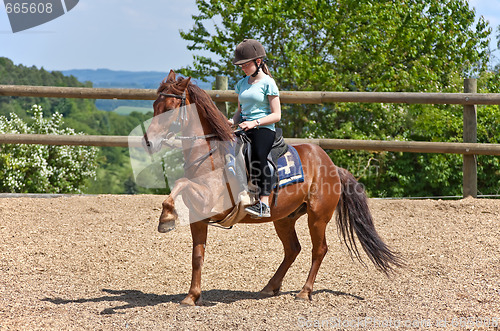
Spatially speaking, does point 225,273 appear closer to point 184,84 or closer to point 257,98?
point 257,98

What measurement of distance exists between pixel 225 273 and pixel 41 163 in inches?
428

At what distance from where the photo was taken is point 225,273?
6000 mm

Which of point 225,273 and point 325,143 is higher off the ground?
point 325,143

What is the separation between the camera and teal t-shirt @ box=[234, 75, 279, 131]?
4750mm

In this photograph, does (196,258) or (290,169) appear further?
(290,169)

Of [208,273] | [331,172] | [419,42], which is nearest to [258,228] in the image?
[208,273]

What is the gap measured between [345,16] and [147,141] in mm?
11661

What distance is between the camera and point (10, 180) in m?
14.3

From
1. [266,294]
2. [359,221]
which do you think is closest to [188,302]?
[266,294]

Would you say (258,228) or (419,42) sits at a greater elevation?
(419,42)

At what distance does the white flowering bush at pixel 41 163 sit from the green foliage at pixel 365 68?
4891mm

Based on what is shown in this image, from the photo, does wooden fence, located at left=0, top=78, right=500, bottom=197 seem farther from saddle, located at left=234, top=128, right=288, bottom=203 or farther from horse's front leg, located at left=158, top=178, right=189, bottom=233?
horse's front leg, located at left=158, top=178, right=189, bottom=233

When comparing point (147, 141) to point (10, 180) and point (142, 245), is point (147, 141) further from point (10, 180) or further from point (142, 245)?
point (10, 180)

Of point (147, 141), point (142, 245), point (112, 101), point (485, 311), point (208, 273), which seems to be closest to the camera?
point (147, 141)
